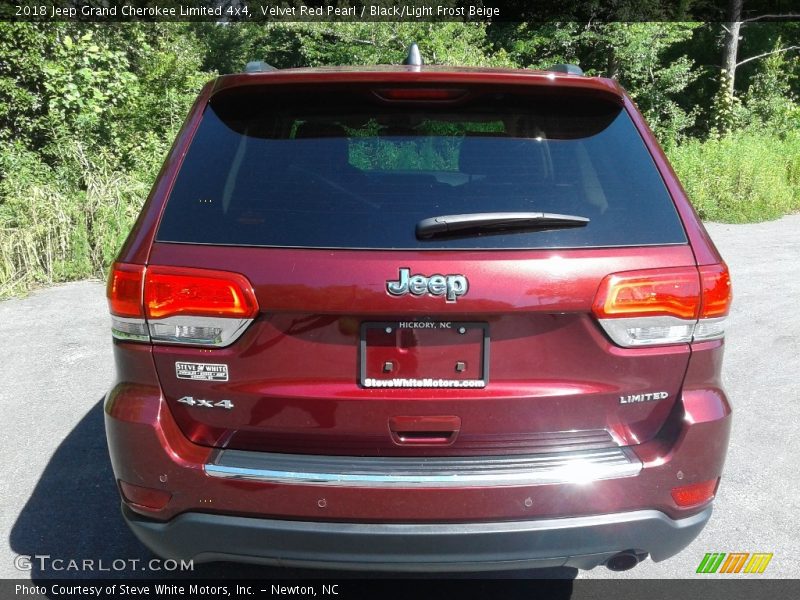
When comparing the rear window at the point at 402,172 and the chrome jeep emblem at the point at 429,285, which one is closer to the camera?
the chrome jeep emblem at the point at 429,285

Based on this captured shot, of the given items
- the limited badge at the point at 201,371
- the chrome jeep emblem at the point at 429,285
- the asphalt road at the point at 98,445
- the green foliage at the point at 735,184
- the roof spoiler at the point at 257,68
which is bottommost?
the green foliage at the point at 735,184

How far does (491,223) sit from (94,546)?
2.27 metres

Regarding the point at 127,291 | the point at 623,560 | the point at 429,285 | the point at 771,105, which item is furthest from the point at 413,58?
the point at 771,105

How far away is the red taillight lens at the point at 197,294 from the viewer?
209cm

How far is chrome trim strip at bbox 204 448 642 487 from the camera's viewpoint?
6.88 feet

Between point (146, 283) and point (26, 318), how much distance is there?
5.42 meters

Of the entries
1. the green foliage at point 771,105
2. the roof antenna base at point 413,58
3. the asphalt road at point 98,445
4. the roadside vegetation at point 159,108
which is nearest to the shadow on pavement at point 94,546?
the asphalt road at point 98,445

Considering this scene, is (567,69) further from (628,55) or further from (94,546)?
(628,55)

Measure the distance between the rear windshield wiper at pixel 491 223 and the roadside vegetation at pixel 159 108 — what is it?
22.5 ft

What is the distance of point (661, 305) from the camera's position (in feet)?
7.09

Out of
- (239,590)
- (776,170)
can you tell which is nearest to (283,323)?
(239,590)

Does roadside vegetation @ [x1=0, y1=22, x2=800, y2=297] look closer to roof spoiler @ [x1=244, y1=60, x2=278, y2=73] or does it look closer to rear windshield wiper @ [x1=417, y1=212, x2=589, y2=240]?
roof spoiler @ [x1=244, y1=60, x2=278, y2=73]

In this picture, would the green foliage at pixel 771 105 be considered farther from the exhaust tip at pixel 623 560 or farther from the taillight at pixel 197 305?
the taillight at pixel 197 305

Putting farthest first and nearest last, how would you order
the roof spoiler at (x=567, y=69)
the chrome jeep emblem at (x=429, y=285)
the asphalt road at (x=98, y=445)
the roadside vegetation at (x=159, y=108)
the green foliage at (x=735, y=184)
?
the green foliage at (x=735, y=184)
the roadside vegetation at (x=159, y=108)
the asphalt road at (x=98, y=445)
the roof spoiler at (x=567, y=69)
the chrome jeep emblem at (x=429, y=285)
